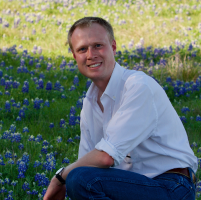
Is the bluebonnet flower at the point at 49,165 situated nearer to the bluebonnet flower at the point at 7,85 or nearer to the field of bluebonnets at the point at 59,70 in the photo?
the field of bluebonnets at the point at 59,70

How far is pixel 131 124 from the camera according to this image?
2863 mm

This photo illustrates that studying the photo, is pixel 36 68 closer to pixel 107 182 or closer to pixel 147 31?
pixel 147 31

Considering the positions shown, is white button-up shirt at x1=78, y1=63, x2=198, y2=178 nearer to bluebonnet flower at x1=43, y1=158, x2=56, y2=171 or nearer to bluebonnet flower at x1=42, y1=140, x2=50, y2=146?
bluebonnet flower at x1=43, y1=158, x2=56, y2=171

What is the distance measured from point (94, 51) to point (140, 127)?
35.7 inches

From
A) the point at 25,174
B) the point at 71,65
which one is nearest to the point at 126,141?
the point at 25,174

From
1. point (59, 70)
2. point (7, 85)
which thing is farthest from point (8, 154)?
point (59, 70)

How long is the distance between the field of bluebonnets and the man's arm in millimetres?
521

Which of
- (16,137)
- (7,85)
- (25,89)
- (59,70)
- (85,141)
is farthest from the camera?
(59,70)

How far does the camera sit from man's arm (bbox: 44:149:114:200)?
2.88 meters

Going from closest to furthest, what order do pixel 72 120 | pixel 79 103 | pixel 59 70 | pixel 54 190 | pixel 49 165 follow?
1. pixel 54 190
2. pixel 49 165
3. pixel 72 120
4. pixel 79 103
5. pixel 59 70

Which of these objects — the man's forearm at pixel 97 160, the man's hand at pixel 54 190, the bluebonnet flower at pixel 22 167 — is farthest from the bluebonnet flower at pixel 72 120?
the man's forearm at pixel 97 160

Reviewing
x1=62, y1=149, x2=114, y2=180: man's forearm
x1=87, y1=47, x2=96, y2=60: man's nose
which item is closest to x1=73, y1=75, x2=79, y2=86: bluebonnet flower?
x1=87, y1=47, x2=96, y2=60: man's nose

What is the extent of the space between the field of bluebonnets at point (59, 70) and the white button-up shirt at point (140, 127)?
3.14ft

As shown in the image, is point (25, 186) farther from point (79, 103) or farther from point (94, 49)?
point (79, 103)
